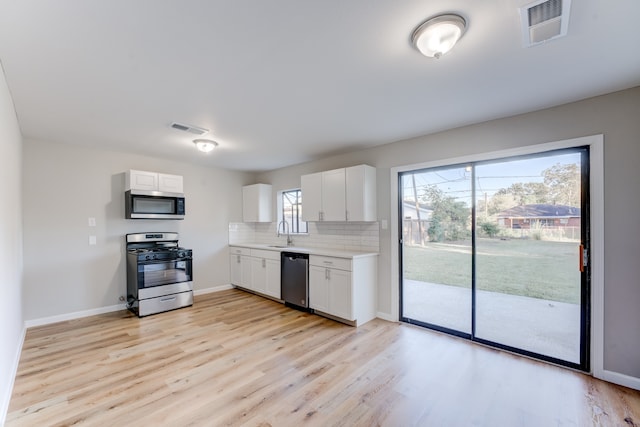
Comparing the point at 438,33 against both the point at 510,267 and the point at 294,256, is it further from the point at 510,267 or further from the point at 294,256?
the point at 294,256

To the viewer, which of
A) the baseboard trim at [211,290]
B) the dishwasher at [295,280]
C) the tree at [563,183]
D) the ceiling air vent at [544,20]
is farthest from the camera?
the baseboard trim at [211,290]

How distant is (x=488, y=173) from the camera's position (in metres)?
3.05

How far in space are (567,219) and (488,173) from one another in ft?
2.64

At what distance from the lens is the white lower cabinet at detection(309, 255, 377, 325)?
3557 millimetres

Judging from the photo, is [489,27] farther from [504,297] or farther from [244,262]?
[244,262]

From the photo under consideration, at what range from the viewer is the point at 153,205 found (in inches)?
169

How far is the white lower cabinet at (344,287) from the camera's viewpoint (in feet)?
11.7

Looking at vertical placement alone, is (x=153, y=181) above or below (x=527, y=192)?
above

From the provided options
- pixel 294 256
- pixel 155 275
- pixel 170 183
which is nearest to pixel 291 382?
pixel 294 256

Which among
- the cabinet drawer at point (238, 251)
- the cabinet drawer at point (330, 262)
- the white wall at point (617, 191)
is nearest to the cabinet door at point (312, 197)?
the cabinet drawer at point (330, 262)

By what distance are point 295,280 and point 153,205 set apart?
243 centimetres

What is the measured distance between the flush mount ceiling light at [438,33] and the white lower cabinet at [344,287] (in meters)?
2.46

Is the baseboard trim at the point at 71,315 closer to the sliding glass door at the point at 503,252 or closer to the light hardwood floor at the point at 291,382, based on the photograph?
the light hardwood floor at the point at 291,382

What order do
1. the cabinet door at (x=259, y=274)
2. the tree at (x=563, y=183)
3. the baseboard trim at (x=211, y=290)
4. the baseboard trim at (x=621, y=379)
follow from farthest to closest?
the baseboard trim at (x=211, y=290) < the cabinet door at (x=259, y=274) < the tree at (x=563, y=183) < the baseboard trim at (x=621, y=379)
